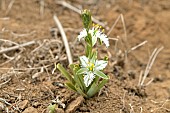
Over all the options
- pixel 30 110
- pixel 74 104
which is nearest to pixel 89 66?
pixel 74 104

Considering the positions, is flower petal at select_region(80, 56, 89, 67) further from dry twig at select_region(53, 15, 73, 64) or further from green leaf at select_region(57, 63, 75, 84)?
dry twig at select_region(53, 15, 73, 64)

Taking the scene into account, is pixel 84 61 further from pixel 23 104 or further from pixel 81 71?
pixel 23 104

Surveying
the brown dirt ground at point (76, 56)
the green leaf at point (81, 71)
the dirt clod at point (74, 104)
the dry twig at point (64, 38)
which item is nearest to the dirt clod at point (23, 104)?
the brown dirt ground at point (76, 56)

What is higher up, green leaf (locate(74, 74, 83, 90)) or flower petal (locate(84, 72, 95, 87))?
flower petal (locate(84, 72, 95, 87))

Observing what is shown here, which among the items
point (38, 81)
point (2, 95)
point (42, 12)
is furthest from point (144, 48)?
point (2, 95)

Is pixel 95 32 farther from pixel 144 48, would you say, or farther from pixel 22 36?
pixel 144 48

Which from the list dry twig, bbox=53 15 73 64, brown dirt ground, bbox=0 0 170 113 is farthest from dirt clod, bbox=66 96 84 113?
dry twig, bbox=53 15 73 64

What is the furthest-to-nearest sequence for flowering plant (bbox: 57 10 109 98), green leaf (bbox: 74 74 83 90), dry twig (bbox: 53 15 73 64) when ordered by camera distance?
1. dry twig (bbox: 53 15 73 64)
2. green leaf (bbox: 74 74 83 90)
3. flowering plant (bbox: 57 10 109 98)
